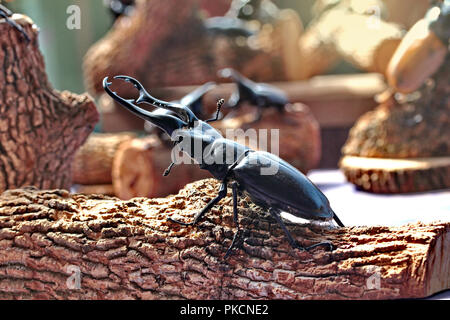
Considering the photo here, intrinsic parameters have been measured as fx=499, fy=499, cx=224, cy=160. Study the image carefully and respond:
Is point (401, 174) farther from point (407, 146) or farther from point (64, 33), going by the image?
point (64, 33)

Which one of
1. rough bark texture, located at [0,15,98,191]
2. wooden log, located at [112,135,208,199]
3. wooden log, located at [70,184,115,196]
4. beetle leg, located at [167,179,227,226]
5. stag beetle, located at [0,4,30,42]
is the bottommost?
wooden log, located at [70,184,115,196]

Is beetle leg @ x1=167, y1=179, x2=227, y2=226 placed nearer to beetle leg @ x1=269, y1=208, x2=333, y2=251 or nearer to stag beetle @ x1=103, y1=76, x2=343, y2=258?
→ stag beetle @ x1=103, y1=76, x2=343, y2=258

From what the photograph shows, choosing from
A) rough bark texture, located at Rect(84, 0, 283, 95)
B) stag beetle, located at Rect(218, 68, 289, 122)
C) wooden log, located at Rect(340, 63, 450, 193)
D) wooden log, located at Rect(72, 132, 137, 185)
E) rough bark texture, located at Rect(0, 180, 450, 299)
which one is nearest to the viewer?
rough bark texture, located at Rect(0, 180, 450, 299)

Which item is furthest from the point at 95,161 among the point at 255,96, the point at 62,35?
the point at 255,96

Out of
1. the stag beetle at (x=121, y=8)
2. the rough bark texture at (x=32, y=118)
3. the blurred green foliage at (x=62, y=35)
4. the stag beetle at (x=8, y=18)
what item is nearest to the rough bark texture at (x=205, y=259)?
the rough bark texture at (x=32, y=118)

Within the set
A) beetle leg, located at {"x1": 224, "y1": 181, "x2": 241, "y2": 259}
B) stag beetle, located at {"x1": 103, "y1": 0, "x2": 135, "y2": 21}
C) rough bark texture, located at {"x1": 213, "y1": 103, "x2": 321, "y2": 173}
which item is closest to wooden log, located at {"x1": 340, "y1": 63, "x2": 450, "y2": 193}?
rough bark texture, located at {"x1": 213, "y1": 103, "x2": 321, "y2": 173}
